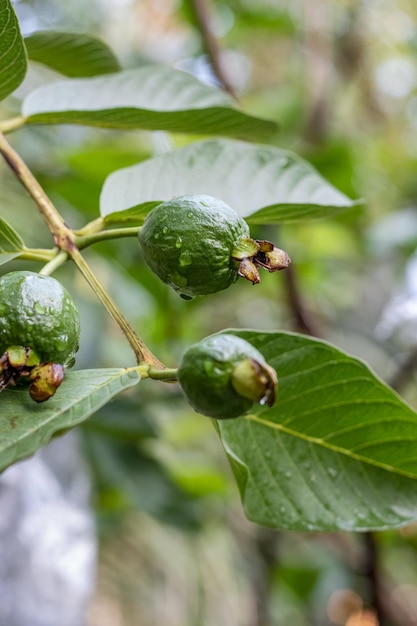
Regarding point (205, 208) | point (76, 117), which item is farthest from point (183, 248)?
point (76, 117)

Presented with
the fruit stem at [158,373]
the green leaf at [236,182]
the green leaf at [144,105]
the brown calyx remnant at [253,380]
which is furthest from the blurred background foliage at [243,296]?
the brown calyx remnant at [253,380]

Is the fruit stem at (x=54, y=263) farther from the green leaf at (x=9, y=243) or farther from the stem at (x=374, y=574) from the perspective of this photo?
the stem at (x=374, y=574)

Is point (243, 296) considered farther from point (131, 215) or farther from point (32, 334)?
point (32, 334)

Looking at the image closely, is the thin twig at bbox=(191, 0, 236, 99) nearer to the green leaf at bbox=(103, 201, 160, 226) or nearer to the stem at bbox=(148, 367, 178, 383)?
the green leaf at bbox=(103, 201, 160, 226)

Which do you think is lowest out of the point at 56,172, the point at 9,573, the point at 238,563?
the point at 238,563

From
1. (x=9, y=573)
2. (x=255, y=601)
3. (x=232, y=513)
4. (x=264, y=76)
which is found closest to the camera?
(x=9, y=573)

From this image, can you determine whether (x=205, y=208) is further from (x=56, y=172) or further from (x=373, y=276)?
(x=373, y=276)

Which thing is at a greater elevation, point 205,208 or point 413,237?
point 205,208

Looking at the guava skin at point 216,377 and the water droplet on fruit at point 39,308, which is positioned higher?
the water droplet on fruit at point 39,308
